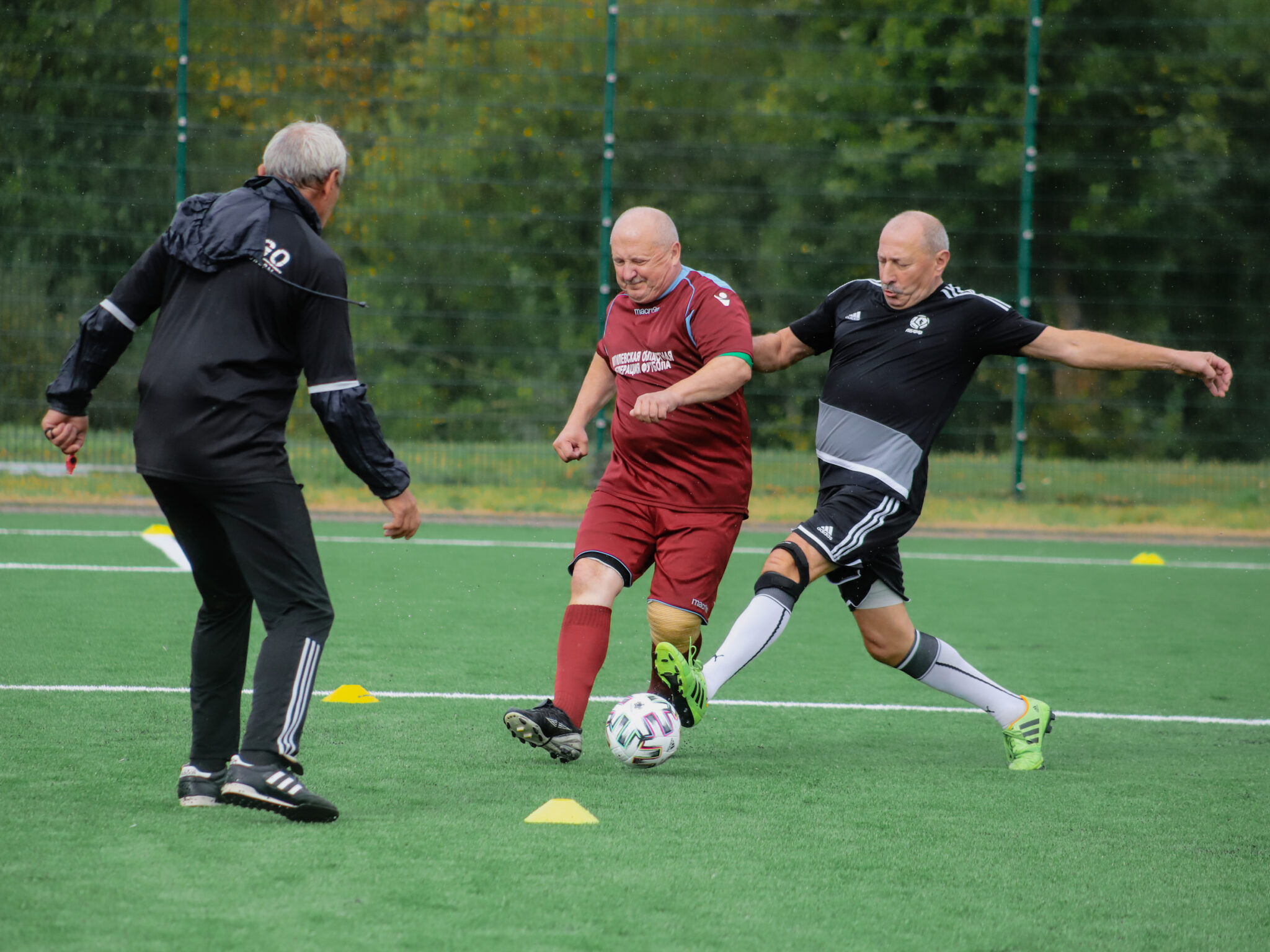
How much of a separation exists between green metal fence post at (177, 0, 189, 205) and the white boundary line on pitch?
26.1 feet

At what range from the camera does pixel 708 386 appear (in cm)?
495

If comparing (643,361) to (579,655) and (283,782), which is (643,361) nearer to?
(579,655)

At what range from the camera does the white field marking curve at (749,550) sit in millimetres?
10672

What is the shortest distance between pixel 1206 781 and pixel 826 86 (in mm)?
9755

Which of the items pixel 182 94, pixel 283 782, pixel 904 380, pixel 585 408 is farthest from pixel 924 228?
pixel 182 94

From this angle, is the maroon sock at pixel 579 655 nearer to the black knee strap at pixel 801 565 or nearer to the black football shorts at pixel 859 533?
the black knee strap at pixel 801 565

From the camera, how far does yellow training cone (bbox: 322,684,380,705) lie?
5.78 m

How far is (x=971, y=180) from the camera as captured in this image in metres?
13.6

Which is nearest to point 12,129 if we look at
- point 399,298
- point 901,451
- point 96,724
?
point 399,298

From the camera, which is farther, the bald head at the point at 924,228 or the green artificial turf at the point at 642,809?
the bald head at the point at 924,228

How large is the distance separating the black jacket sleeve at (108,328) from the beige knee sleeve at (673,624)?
1.87 meters

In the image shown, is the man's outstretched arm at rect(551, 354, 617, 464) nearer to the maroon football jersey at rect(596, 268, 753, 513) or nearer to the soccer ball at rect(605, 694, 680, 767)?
the maroon football jersey at rect(596, 268, 753, 513)

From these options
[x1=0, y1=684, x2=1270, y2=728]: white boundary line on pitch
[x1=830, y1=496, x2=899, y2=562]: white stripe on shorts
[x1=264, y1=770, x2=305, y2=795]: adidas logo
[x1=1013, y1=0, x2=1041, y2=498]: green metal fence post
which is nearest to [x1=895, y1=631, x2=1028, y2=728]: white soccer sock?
[x1=830, y1=496, x2=899, y2=562]: white stripe on shorts

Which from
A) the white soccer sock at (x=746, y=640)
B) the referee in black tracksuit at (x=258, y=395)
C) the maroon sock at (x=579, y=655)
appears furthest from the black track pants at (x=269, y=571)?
the white soccer sock at (x=746, y=640)
